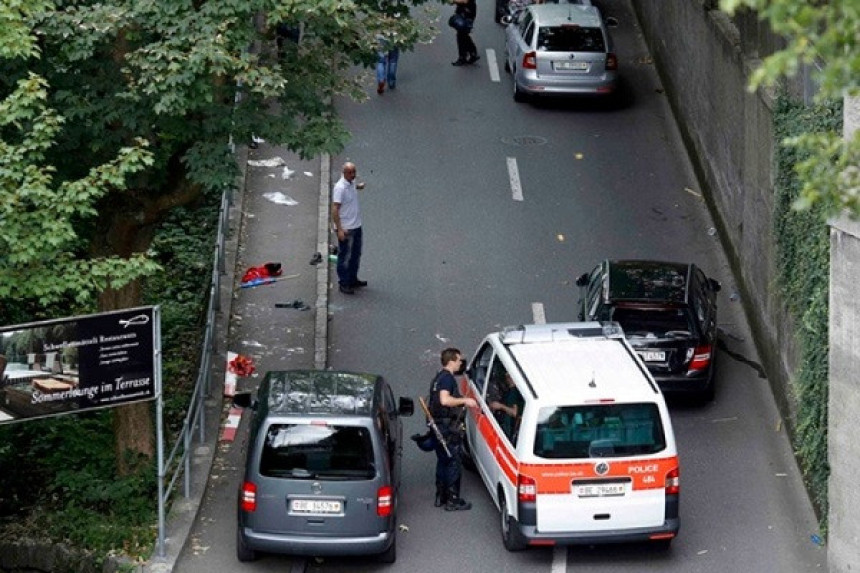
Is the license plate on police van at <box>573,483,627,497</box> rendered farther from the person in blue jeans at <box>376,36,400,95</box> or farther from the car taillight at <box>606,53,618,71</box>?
the person in blue jeans at <box>376,36,400,95</box>

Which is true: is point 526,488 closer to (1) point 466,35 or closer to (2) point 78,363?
(2) point 78,363

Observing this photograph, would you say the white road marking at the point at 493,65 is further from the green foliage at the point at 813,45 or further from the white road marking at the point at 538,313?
the green foliage at the point at 813,45

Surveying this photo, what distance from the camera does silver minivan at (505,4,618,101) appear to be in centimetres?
2972

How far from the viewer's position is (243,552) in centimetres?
1672

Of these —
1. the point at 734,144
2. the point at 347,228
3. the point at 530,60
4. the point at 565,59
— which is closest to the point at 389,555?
the point at 347,228

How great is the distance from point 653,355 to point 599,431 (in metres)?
3.61

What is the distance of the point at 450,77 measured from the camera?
32.2 m

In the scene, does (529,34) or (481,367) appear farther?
(529,34)

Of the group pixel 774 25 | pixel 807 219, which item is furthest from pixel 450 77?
pixel 774 25

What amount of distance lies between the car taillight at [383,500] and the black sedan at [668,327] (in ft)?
14.5

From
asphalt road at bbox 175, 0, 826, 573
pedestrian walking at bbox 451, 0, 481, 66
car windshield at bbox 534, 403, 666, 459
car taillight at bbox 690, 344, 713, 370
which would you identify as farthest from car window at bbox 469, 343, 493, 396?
pedestrian walking at bbox 451, 0, 481, 66

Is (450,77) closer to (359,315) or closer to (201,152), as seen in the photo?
(359,315)

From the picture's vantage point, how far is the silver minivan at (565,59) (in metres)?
29.7

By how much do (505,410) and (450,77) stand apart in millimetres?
16193
